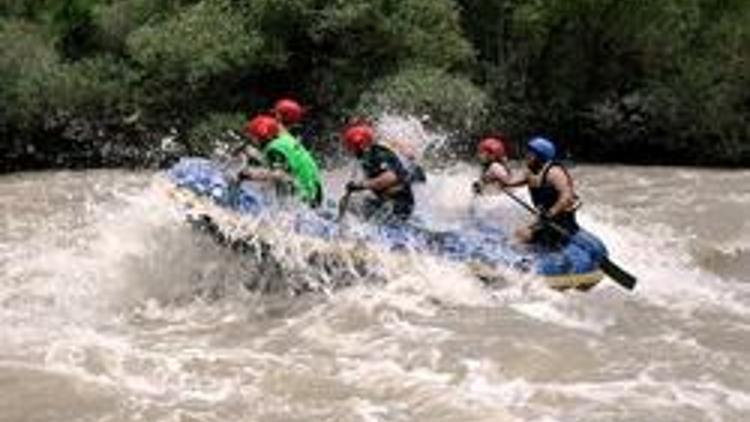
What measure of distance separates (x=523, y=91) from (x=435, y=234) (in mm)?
13214

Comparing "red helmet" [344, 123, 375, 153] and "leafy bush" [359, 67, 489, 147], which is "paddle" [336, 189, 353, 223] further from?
"leafy bush" [359, 67, 489, 147]

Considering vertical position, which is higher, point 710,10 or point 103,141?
point 710,10

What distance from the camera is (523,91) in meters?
25.0

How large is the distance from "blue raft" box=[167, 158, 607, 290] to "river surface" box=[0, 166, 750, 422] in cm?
15

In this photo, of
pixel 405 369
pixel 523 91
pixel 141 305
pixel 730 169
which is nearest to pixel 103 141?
pixel 523 91

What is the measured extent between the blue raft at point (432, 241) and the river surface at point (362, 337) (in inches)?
6.0

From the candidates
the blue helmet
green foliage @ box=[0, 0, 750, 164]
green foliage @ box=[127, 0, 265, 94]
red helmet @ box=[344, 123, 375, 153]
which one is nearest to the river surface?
the blue helmet

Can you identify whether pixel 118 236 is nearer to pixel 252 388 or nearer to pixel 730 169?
pixel 252 388

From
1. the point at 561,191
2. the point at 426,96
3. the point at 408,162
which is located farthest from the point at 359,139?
the point at 426,96

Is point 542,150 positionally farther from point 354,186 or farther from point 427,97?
point 427,97

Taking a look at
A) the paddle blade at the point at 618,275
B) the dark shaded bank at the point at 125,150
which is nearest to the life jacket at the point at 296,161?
the paddle blade at the point at 618,275

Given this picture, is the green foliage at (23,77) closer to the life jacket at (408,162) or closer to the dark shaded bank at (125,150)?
the dark shaded bank at (125,150)

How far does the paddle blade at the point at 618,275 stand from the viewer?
12242 mm

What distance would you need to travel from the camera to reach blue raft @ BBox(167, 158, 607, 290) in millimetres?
12016
